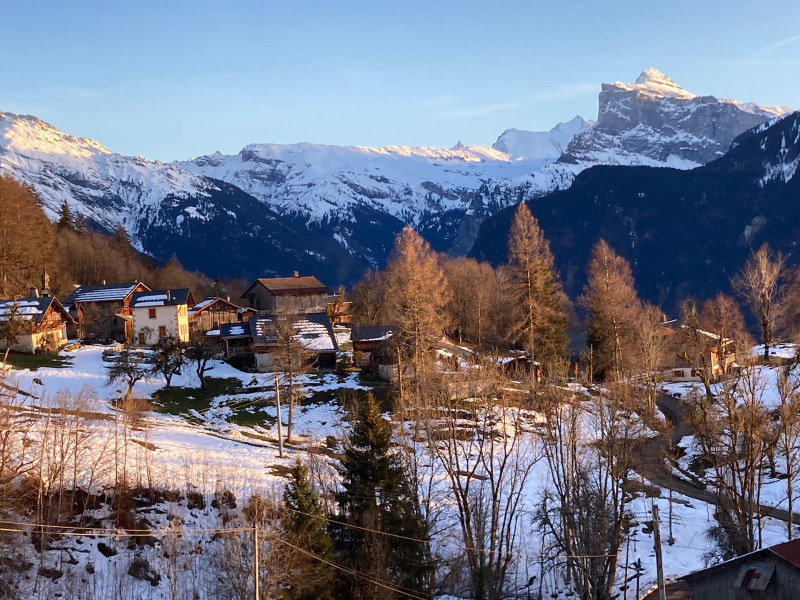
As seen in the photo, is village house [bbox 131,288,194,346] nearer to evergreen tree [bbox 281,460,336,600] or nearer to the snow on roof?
the snow on roof

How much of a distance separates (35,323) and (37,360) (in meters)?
A: 5.61

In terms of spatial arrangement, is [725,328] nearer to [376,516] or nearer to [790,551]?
[790,551]

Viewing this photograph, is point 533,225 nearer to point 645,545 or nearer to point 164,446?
point 645,545

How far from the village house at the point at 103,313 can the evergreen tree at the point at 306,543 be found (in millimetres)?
56197

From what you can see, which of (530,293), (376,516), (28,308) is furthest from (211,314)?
(376,516)

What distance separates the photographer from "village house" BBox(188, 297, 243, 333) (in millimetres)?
89375

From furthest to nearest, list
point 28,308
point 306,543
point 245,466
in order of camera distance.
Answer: point 28,308 → point 245,466 → point 306,543

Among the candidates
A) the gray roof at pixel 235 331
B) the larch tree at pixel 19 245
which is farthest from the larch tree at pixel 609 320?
the larch tree at pixel 19 245

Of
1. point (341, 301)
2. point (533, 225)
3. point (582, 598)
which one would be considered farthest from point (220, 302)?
point (582, 598)

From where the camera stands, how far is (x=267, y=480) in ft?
123

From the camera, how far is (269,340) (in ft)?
237

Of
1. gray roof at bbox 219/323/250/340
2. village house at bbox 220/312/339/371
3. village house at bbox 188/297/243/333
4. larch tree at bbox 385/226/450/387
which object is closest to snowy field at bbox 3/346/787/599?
larch tree at bbox 385/226/450/387

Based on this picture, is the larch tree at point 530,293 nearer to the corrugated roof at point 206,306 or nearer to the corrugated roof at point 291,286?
the corrugated roof at point 206,306

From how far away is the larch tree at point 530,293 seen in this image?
207ft
